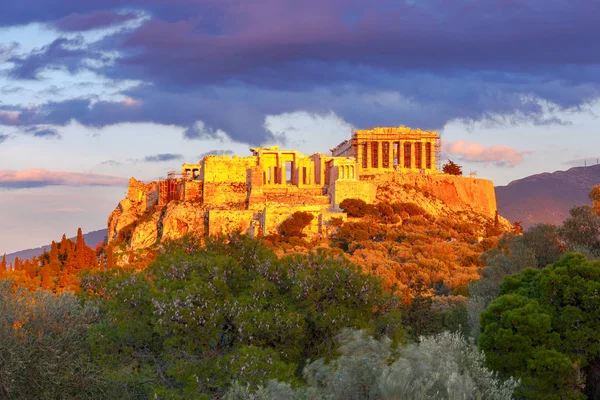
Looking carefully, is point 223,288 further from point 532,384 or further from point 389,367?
point 532,384

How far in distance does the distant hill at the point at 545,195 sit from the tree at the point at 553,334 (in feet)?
210

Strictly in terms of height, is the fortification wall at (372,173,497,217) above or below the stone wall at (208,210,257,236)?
above

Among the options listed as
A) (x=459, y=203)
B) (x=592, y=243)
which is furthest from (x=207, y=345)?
(x=459, y=203)

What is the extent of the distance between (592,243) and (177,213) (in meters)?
38.8

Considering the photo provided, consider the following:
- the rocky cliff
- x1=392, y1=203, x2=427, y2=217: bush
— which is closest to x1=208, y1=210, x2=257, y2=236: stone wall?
the rocky cliff

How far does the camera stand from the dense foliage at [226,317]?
17.8m

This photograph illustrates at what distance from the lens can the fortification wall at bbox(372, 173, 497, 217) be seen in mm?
72625

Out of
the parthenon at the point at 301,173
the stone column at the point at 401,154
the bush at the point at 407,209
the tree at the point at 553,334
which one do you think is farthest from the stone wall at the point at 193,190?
the tree at the point at 553,334

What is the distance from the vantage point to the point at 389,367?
15242 mm

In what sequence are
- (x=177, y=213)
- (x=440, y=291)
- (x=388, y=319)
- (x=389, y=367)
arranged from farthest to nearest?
(x=177, y=213) → (x=440, y=291) → (x=388, y=319) → (x=389, y=367)

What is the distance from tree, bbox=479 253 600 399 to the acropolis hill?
39.0 m

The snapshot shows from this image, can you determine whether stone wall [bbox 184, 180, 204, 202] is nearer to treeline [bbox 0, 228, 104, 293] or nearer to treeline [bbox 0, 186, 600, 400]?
treeline [bbox 0, 228, 104, 293]

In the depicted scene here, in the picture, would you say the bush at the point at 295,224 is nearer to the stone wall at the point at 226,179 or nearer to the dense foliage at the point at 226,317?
the stone wall at the point at 226,179

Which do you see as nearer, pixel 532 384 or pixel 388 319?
pixel 532 384
